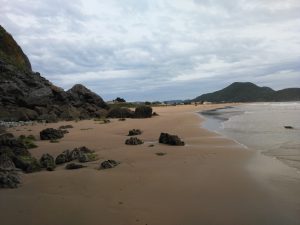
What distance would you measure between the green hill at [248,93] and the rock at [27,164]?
123m

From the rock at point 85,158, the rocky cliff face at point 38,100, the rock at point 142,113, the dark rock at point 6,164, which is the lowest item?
the rock at point 85,158

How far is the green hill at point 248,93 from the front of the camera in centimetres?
12751

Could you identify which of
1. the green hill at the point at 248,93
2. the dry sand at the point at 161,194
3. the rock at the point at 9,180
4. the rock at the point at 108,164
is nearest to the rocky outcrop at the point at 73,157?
the dry sand at the point at 161,194

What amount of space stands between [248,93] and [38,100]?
138234 millimetres

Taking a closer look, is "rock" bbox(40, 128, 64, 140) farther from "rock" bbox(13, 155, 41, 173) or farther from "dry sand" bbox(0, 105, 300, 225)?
"rock" bbox(13, 155, 41, 173)

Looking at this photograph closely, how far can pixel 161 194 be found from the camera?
689 centimetres

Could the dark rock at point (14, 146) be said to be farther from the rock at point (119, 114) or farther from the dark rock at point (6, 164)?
the rock at point (119, 114)

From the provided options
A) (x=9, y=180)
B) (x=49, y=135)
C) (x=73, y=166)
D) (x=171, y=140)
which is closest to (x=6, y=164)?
(x=9, y=180)

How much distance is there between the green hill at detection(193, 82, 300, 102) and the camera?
418 feet

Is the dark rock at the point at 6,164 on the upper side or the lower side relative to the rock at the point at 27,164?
upper

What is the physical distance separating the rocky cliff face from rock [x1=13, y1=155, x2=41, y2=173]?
17801 mm

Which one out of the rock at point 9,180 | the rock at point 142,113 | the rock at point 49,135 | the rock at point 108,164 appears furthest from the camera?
the rock at point 142,113

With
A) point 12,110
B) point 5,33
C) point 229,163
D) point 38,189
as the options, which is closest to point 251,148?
point 229,163

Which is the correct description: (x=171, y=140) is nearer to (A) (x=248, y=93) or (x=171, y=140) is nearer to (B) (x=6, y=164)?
(B) (x=6, y=164)
